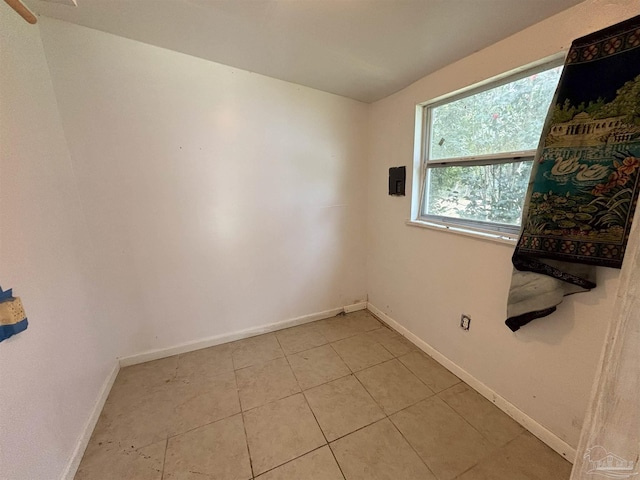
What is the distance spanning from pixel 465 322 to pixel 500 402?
1.59ft

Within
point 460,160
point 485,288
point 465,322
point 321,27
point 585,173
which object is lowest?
point 465,322

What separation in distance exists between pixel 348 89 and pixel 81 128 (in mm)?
1953

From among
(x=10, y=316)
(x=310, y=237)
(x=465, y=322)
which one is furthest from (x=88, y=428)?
(x=465, y=322)

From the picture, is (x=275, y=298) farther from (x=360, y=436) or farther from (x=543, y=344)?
(x=543, y=344)

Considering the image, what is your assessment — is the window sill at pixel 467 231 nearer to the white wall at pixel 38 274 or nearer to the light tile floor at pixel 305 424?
the light tile floor at pixel 305 424

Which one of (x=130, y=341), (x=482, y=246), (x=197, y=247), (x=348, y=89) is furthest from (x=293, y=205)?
(x=130, y=341)

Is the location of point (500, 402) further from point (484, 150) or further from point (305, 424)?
point (484, 150)

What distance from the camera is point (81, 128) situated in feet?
5.17

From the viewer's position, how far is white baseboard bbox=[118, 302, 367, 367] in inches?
77.6

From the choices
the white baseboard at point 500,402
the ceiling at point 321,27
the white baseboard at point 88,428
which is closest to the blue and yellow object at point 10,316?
the white baseboard at point 88,428

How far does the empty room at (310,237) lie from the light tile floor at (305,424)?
1cm

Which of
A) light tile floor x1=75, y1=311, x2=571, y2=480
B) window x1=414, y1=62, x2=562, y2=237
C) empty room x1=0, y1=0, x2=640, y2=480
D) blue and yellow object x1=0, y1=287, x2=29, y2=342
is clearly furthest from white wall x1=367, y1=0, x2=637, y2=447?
blue and yellow object x1=0, y1=287, x2=29, y2=342

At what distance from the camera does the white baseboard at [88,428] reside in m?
1.20

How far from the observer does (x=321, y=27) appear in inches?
54.3
